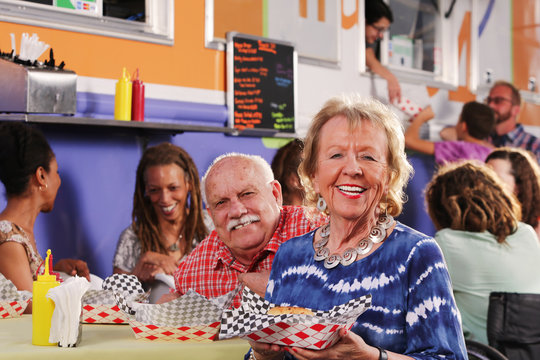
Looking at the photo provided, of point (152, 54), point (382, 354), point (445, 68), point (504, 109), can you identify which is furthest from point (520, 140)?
point (382, 354)

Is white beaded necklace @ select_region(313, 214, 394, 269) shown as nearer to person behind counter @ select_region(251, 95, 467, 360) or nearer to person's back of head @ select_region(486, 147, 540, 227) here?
person behind counter @ select_region(251, 95, 467, 360)

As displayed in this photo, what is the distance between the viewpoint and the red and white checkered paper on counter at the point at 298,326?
63.9 inches

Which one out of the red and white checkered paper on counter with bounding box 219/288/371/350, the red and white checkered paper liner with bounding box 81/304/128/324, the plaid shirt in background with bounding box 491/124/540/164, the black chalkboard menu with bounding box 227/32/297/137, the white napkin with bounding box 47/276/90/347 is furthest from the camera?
the plaid shirt in background with bounding box 491/124/540/164

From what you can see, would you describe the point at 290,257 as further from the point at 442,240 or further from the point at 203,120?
the point at 203,120

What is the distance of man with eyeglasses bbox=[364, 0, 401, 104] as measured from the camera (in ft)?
19.5

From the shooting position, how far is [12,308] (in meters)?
2.53

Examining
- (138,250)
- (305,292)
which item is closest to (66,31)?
(138,250)

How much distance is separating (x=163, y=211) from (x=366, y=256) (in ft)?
7.98

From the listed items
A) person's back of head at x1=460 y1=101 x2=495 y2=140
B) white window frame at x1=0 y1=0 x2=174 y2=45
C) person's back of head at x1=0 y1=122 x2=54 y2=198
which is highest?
white window frame at x1=0 y1=0 x2=174 y2=45

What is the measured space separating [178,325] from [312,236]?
471 millimetres

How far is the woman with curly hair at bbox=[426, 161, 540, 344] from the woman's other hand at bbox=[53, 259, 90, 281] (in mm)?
1794

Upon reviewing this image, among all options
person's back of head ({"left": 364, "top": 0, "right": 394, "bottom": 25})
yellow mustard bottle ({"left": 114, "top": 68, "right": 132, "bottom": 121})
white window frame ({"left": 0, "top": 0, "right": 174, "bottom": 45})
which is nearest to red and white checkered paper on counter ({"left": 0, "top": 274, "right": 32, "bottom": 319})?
yellow mustard bottle ({"left": 114, "top": 68, "right": 132, "bottom": 121})

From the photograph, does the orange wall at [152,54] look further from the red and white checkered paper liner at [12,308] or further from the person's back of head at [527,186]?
the person's back of head at [527,186]

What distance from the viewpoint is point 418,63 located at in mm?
6574
